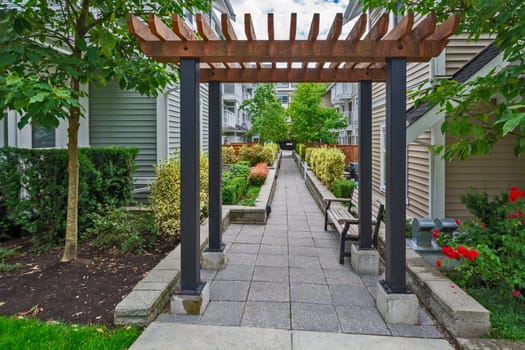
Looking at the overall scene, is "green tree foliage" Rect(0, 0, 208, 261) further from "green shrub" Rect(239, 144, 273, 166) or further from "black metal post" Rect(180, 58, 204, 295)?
"green shrub" Rect(239, 144, 273, 166)

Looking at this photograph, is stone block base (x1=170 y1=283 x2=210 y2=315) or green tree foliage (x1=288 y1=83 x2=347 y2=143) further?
green tree foliage (x1=288 y1=83 x2=347 y2=143)

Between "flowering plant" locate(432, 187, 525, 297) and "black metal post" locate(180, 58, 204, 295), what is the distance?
100 inches

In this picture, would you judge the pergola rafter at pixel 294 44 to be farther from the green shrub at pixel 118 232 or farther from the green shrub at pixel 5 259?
the green shrub at pixel 5 259

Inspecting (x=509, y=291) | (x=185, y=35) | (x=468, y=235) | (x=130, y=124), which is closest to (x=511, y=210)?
(x=468, y=235)

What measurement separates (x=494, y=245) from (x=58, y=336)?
424cm

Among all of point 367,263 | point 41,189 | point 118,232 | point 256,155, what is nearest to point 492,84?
point 367,263

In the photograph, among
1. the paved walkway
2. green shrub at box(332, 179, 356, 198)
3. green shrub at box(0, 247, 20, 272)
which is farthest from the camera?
green shrub at box(332, 179, 356, 198)

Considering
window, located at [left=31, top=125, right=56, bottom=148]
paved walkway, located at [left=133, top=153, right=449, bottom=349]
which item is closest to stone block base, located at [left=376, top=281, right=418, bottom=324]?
paved walkway, located at [left=133, top=153, right=449, bottom=349]

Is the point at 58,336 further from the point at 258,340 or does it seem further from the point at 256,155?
the point at 256,155

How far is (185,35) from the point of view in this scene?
3.28 metres

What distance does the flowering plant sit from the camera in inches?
129

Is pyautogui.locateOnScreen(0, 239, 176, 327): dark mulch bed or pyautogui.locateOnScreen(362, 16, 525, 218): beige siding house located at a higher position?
pyautogui.locateOnScreen(362, 16, 525, 218): beige siding house

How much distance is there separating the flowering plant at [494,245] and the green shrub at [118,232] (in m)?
4.02

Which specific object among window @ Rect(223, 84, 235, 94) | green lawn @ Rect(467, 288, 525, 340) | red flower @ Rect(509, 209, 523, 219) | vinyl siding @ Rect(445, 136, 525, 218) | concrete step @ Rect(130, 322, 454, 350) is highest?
window @ Rect(223, 84, 235, 94)
